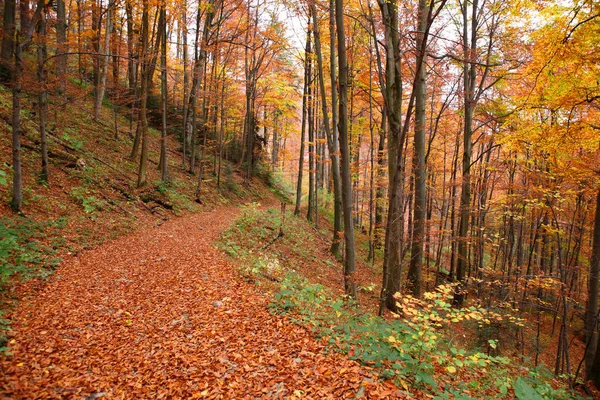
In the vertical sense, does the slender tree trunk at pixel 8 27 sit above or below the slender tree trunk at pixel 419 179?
above

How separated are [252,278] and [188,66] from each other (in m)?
14.4

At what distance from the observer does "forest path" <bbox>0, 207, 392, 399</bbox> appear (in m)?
3.39

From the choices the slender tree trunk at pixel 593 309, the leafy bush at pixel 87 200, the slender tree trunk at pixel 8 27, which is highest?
the slender tree trunk at pixel 8 27

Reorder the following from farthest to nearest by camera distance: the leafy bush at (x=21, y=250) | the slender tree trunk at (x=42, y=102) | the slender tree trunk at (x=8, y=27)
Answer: the slender tree trunk at (x=8, y=27), the slender tree trunk at (x=42, y=102), the leafy bush at (x=21, y=250)

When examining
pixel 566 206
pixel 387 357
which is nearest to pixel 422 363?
pixel 387 357

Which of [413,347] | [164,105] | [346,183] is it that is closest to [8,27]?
[164,105]

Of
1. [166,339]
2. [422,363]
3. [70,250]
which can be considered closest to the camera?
[422,363]

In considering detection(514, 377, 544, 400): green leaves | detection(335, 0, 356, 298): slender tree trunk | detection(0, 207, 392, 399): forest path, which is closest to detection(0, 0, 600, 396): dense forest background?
detection(335, 0, 356, 298): slender tree trunk

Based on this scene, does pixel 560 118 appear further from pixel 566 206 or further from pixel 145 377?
pixel 145 377

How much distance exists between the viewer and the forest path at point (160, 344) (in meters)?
3.39

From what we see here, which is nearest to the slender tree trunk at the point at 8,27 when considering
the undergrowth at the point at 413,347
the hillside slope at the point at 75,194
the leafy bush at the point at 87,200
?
the hillside slope at the point at 75,194

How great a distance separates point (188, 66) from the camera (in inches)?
645

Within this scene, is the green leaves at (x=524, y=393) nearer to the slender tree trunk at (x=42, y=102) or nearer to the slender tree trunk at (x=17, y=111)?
the slender tree trunk at (x=17, y=111)

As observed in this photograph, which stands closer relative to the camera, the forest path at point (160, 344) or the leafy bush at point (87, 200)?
the forest path at point (160, 344)
